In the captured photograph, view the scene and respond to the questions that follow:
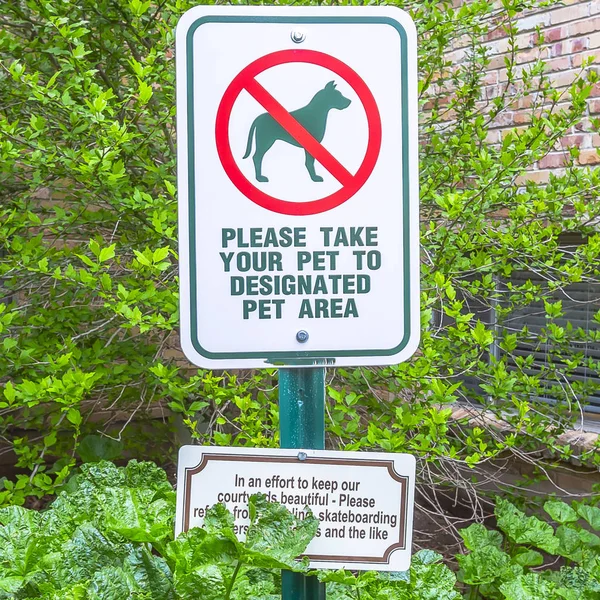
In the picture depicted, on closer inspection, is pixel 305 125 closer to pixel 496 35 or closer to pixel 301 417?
pixel 301 417

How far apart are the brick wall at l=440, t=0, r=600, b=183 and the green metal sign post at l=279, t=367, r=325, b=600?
2.42 metres

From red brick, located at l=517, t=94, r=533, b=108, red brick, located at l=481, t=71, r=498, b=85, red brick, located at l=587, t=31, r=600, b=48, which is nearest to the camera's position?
red brick, located at l=587, t=31, r=600, b=48

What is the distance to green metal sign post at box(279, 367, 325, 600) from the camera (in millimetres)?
1436

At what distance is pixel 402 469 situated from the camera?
4.46ft

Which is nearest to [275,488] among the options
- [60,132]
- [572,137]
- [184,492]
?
[184,492]

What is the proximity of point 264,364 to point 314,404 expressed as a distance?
0.15 m

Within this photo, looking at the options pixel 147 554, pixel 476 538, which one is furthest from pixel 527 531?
pixel 147 554

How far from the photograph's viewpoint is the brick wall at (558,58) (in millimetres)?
3504

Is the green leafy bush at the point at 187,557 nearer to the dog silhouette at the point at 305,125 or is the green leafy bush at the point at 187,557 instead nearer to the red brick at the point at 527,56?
the dog silhouette at the point at 305,125

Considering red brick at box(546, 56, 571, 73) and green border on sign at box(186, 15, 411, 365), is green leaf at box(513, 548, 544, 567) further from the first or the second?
red brick at box(546, 56, 571, 73)

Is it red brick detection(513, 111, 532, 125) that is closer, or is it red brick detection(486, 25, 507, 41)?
red brick detection(513, 111, 532, 125)

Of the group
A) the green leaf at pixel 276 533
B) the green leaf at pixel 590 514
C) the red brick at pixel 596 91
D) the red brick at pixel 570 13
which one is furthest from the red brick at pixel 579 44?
the green leaf at pixel 276 533

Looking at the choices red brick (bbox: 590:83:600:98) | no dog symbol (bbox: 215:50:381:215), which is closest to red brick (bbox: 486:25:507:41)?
red brick (bbox: 590:83:600:98)

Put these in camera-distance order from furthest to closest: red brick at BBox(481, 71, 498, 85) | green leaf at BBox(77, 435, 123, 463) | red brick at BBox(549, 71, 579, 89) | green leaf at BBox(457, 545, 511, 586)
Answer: red brick at BBox(481, 71, 498, 85)
red brick at BBox(549, 71, 579, 89)
green leaf at BBox(77, 435, 123, 463)
green leaf at BBox(457, 545, 511, 586)
